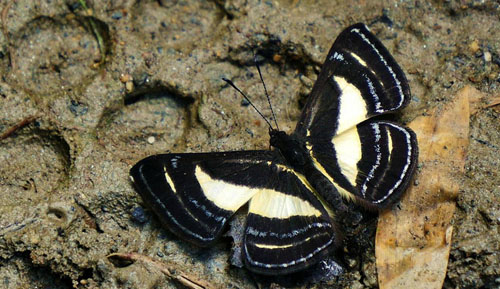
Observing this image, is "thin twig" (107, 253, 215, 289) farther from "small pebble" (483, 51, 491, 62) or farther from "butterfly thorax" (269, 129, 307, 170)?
"small pebble" (483, 51, 491, 62)

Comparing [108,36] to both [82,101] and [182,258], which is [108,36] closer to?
[82,101]

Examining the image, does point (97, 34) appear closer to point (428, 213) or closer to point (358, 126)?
point (358, 126)

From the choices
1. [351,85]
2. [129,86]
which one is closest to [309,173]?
[351,85]

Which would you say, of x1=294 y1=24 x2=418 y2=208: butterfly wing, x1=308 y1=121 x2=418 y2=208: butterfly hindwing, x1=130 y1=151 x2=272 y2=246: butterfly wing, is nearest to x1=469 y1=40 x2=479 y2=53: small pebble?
x1=294 y1=24 x2=418 y2=208: butterfly wing

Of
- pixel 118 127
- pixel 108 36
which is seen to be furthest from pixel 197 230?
pixel 108 36

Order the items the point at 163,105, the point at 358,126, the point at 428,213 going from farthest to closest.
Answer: the point at 163,105 → the point at 358,126 → the point at 428,213

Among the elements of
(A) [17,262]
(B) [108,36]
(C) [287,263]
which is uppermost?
(B) [108,36]

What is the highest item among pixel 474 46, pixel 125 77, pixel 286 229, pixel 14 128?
pixel 474 46

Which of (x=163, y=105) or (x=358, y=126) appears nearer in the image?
(x=358, y=126)
